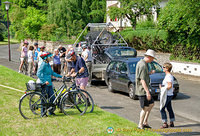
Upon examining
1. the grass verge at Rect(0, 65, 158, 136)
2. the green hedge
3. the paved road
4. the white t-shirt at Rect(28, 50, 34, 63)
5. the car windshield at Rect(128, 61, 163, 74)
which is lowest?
the paved road

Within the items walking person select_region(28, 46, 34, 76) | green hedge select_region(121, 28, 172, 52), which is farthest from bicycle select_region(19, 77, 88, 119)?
green hedge select_region(121, 28, 172, 52)

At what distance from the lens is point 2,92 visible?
38.8ft

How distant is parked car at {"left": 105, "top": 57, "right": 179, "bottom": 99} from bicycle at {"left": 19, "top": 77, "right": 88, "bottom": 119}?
3961 mm

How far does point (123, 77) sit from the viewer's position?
13.3m

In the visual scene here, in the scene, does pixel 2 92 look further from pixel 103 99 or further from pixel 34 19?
pixel 34 19

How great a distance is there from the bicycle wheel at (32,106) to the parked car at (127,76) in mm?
4780

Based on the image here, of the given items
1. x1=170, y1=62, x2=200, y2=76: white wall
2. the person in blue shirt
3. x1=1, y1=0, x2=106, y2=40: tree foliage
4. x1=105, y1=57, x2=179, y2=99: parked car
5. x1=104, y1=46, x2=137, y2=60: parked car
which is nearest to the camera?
the person in blue shirt

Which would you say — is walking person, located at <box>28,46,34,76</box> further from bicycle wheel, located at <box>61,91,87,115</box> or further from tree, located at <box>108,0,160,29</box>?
tree, located at <box>108,0,160,29</box>

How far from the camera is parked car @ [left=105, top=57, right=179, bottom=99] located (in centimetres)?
1241

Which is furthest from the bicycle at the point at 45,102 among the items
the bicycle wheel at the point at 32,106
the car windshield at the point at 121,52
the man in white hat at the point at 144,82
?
the car windshield at the point at 121,52

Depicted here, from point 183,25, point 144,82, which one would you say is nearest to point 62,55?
point 183,25

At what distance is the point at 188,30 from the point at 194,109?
10835 millimetres

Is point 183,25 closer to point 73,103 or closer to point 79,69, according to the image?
point 79,69

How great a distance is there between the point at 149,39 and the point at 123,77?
1128 cm
